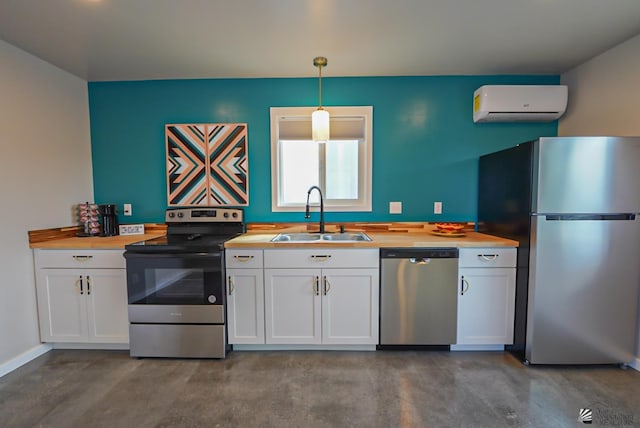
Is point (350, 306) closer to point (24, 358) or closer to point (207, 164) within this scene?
point (207, 164)

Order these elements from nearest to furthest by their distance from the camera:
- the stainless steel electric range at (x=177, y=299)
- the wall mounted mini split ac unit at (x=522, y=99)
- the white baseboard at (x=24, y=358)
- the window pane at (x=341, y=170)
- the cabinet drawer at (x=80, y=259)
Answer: the white baseboard at (x=24, y=358) < the stainless steel electric range at (x=177, y=299) < the cabinet drawer at (x=80, y=259) < the wall mounted mini split ac unit at (x=522, y=99) < the window pane at (x=341, y=170)

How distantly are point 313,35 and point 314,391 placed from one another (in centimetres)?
238

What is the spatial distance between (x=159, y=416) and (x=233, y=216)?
161 cm

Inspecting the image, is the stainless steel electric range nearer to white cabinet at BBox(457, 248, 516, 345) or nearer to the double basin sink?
the double basin sink

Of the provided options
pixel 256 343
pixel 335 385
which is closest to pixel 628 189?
pixel 335 385

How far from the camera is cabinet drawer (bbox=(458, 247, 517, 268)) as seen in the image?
227 centimetres

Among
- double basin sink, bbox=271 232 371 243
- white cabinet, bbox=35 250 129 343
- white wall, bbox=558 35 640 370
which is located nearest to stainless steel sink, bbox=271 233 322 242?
double basin sink, bbox=271 232 371 243

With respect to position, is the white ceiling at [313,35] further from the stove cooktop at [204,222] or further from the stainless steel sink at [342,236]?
the stainless steel sink at [342,236]

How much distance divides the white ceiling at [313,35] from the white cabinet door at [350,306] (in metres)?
1.71

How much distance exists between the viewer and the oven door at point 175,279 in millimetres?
2217

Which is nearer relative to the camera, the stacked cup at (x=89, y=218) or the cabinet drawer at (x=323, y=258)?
the cabinet drawer at (x=323, y=258)

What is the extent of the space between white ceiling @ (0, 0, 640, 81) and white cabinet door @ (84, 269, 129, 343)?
1722mm

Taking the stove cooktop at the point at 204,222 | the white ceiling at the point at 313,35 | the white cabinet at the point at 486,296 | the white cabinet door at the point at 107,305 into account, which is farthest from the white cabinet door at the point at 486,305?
the white cabinet door at the point at 107,305

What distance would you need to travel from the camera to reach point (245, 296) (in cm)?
231
